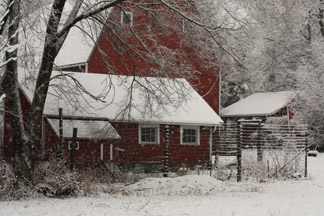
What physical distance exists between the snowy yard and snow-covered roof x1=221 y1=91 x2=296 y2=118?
2243 centimetres

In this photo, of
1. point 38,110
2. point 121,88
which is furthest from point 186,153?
point 38,110

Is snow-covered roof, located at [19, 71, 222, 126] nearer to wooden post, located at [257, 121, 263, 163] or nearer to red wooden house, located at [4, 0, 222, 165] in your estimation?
red wooden house, located at [4, 0, 222, 165]

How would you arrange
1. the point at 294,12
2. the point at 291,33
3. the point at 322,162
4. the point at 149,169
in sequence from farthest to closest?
1. the point at 291,33
2. the point at 294,12
3. the point at 322,162
4. the point at 149,169

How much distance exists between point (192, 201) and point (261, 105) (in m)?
29.1

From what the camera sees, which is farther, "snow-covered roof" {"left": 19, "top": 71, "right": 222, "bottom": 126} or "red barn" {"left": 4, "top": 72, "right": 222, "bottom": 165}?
"snow-covered roof" {"left": 19, "top": 71, "right": 222, "bottom": 126}

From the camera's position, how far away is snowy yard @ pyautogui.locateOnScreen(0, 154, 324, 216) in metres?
10.5

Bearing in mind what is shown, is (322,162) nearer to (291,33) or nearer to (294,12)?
(294,12)

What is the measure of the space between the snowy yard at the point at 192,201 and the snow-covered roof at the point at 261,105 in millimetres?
22429

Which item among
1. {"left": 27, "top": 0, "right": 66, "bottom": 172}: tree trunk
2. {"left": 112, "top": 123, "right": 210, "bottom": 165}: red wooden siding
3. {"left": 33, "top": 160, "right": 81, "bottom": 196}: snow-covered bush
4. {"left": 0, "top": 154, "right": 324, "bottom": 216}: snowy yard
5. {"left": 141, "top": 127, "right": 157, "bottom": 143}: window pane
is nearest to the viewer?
{"left": 0, "top": 154, "right": 324, "bottom": 216}: snowy yard

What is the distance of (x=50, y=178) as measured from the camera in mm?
12719

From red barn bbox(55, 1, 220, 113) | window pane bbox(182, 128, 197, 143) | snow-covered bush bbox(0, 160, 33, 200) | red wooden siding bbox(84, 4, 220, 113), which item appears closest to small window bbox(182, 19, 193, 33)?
red barn bbox(55, 1, 220, 113)

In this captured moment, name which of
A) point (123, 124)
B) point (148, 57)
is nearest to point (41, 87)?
point (148, 57)

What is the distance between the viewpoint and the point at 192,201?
39.8 feet

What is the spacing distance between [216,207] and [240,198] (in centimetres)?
177
